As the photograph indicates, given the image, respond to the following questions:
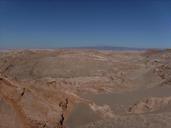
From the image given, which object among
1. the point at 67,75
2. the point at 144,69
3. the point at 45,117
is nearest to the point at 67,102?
the point at 45,117

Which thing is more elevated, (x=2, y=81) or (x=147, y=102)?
(x=2, y=81)

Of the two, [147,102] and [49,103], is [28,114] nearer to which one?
[49,103]

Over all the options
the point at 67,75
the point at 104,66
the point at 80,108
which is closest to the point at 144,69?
the point at 104,66

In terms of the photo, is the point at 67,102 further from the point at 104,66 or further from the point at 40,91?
the point at 104,66

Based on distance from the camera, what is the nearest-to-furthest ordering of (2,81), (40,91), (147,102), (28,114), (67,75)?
(28,114) < (2,81) < (40,91) < (147,102) < (67,75)

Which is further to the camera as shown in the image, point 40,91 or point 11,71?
point 11,71

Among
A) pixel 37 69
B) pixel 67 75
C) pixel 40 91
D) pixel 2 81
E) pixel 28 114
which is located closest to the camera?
pixel 28 114
